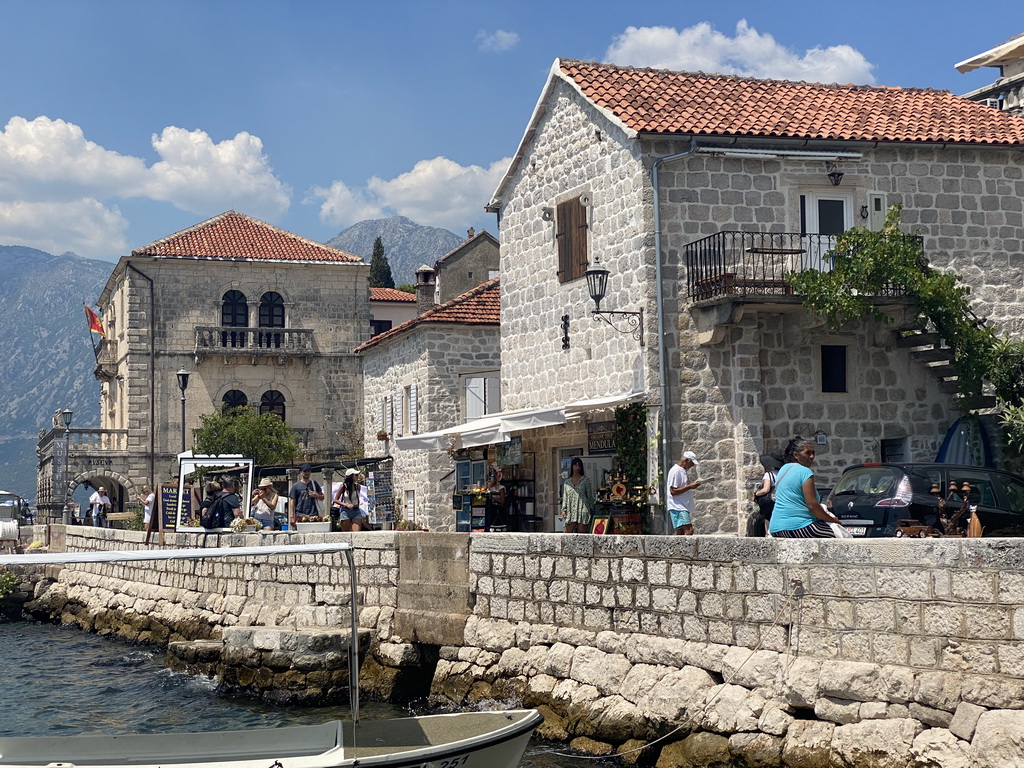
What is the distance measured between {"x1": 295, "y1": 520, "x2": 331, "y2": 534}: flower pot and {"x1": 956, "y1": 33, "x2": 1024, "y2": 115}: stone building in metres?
15.3

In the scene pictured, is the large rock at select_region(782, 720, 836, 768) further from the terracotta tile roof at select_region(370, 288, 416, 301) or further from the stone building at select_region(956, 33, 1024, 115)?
the terracotta tile roof at select_region(370, 288, 416, 301)

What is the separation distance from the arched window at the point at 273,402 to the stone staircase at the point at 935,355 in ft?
93.7

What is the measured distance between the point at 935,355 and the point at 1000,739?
1185 centimetres

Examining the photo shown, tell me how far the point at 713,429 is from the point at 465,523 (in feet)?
18.8

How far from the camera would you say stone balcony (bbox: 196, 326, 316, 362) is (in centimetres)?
4353

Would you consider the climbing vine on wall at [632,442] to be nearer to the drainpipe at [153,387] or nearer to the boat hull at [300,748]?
the boat hull at [300,748]

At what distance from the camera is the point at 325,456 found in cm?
4356

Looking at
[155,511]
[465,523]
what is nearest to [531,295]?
[465,523]

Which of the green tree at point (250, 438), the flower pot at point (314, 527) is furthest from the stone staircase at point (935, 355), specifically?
the green tree at point (250, 438)

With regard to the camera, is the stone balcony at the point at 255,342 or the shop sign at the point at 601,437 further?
the stone balcony at the point at 255,342

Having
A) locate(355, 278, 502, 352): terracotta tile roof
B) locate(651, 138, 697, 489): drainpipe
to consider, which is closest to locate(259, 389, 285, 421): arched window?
locate(355, 278, 502, 352): terracotta tile roof

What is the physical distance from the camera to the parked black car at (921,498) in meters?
15.3

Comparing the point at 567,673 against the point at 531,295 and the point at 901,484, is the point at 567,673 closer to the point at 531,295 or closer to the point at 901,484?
the point at 901,484

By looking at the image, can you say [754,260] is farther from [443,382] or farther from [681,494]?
[443,382]
